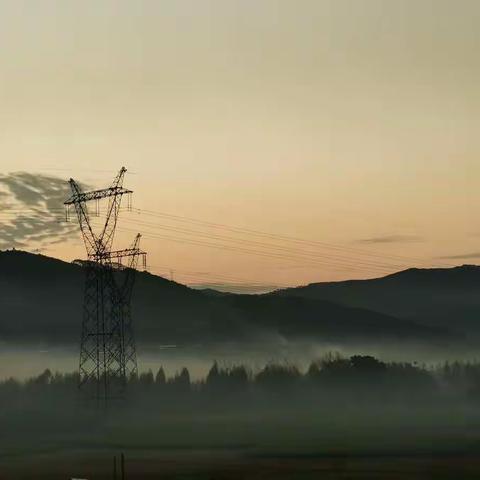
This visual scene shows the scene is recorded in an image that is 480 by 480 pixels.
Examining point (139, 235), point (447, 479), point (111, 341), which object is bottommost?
point (447, 479)

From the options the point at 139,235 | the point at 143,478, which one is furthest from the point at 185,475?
the point at 139,235

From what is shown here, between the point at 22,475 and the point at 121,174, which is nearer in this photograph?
the point at 121,174

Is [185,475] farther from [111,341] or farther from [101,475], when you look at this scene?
[111,341]

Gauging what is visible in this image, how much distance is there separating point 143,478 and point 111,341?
21767mm

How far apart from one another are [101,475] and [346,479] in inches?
1495

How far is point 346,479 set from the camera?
199875 mm

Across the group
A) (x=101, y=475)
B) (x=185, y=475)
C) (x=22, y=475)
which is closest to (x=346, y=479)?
(x=185, y=475)

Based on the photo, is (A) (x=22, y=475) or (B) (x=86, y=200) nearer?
(B) (x=86, y=200)

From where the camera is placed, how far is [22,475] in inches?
7761

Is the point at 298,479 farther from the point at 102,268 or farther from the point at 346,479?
the point at 102,268

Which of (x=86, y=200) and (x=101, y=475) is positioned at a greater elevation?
(x=86, y=200)

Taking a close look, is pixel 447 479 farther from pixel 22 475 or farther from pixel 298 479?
pixel 22 475

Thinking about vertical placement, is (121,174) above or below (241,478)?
above

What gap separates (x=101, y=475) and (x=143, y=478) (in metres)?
8.33
